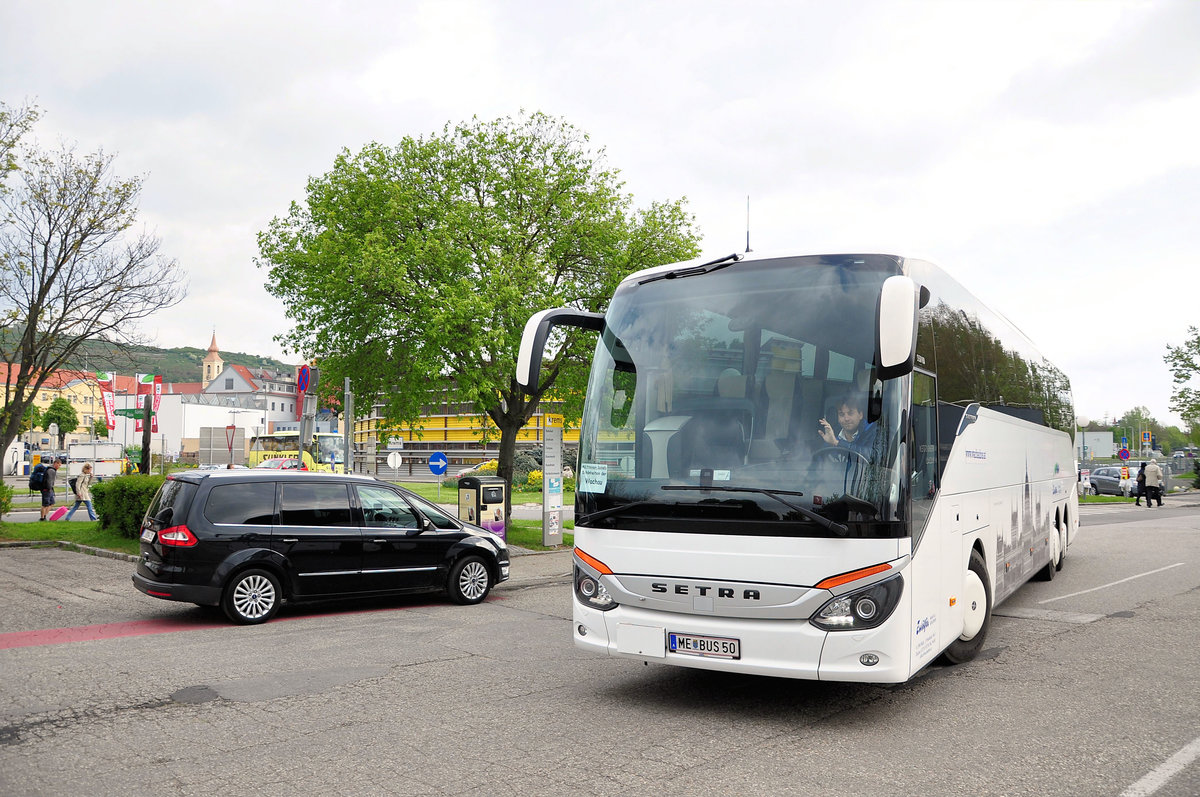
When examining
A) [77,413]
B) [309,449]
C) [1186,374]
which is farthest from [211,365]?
[1186,374]

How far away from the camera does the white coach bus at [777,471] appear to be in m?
5.23

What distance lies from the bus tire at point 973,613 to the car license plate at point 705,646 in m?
2.23

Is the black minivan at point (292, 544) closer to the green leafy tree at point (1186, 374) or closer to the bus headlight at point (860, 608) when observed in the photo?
the bus headlight at point (860, 608)

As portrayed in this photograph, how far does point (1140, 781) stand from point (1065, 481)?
9.87 m

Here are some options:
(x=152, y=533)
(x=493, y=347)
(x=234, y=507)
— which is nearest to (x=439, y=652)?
(x=234, y=507)

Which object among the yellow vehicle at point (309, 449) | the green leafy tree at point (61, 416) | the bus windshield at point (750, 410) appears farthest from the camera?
the green leafy tree at point (61, 416)

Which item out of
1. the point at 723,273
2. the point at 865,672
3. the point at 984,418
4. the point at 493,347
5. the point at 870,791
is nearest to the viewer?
the point at 870,791

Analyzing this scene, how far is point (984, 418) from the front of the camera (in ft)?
25.0

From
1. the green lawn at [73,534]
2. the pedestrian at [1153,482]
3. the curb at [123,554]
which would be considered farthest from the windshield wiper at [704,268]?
the pedestrian at [1153,482]

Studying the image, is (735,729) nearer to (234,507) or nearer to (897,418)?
(897,418)

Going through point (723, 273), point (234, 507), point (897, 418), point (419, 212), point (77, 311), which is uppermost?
point (419, 212)

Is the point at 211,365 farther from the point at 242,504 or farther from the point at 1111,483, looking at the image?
the point at 242,504

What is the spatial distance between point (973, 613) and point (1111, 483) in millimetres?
46238

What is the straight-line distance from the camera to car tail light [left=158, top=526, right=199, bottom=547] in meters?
9.32
